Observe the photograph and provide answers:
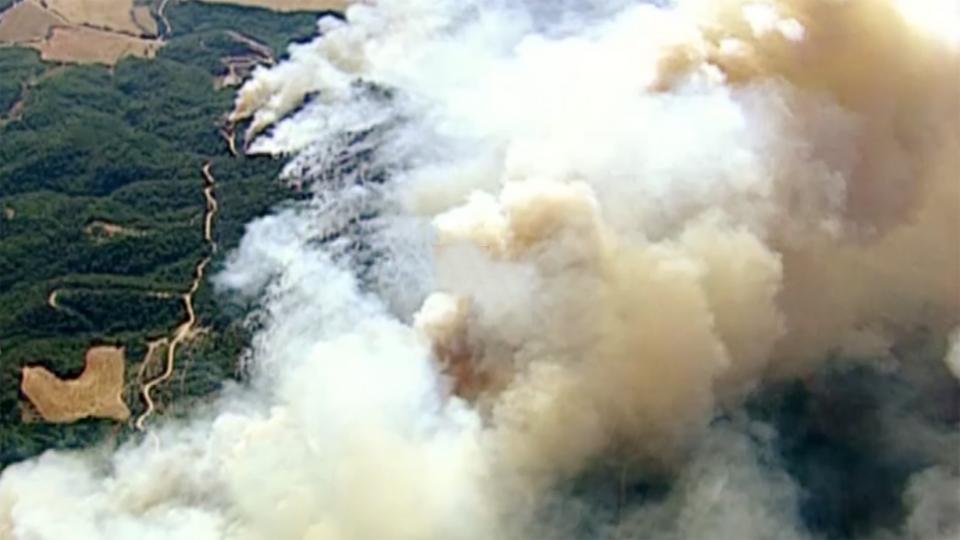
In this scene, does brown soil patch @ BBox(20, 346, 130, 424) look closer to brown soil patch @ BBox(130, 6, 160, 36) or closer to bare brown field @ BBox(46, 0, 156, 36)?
brown soil patch @ BBox(130, 6, 160, 36)

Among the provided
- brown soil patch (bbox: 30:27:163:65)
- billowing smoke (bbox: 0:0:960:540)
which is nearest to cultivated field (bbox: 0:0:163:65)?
brown soil patch (bbox: 30:27:163:65)

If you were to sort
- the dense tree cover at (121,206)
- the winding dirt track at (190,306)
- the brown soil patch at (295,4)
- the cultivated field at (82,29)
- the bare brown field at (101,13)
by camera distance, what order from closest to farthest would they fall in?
the winding dirt track at (190,306) → the dense tree cover at (121,206) → the cultivated field at (82,29) → the brown soil patch at (295,4) → the bare brown field at (101,13)

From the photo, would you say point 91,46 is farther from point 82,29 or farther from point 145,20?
point 145,20

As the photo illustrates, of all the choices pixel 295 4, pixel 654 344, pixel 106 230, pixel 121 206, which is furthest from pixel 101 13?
pixel 654 344

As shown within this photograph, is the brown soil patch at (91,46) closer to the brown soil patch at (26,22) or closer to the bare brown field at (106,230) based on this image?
the brown soil patch at (26,22)

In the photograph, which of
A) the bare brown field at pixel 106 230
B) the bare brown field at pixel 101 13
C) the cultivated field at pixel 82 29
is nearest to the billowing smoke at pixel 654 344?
the bare brown field at pixel 106 230
